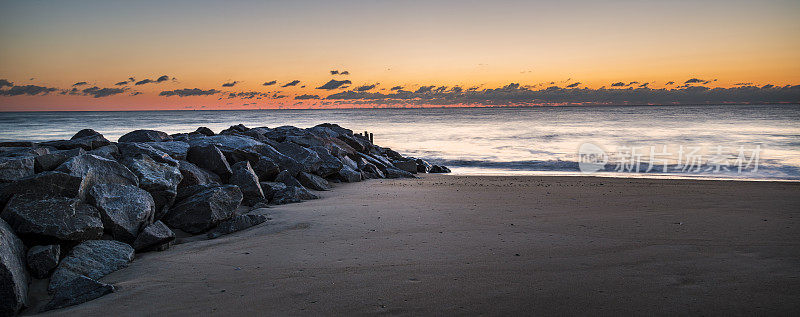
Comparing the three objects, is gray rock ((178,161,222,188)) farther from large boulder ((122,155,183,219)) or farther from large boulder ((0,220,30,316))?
large boulder ((0,220,30,316))

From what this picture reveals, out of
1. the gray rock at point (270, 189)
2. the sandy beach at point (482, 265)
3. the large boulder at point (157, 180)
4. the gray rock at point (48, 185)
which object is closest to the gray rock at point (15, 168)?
the gray rock at point (48, 185)

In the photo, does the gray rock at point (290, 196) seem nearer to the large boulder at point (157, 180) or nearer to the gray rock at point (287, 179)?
the gray rock at point (287, 179)

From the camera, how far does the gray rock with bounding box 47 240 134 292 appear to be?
4.08m

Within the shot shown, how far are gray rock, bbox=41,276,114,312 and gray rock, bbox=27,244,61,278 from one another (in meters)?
0.49

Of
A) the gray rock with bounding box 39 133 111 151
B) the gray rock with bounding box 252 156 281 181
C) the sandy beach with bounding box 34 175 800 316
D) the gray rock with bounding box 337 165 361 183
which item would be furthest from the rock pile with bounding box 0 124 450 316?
the gray rock with bounding box 337 165 361 183

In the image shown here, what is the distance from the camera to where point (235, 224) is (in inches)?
235

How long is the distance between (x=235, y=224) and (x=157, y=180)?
3.98 feet

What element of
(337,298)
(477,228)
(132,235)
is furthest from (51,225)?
(477,228)

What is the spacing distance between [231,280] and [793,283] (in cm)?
455

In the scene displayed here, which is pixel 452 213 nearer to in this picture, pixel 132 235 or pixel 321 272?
pixel 321 272

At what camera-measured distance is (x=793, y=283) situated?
3.68 m

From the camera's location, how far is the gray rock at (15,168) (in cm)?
533

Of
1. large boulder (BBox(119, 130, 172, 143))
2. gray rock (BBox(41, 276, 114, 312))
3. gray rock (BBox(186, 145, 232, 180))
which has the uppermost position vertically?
large boulder (BBox(119, 130, 172, 143))

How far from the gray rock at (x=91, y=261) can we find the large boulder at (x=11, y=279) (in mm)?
236
